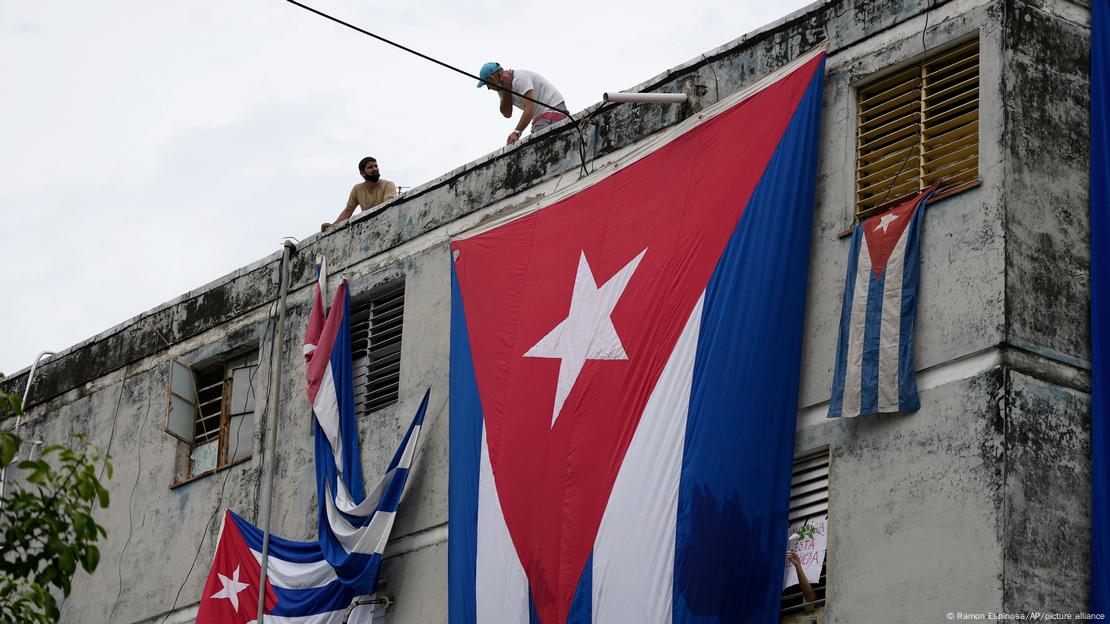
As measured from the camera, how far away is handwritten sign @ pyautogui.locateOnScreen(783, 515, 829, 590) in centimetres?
1459

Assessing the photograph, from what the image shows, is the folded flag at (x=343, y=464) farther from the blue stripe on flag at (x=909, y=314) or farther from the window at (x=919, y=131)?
the blue stripe on flag at (x=909, y=314)

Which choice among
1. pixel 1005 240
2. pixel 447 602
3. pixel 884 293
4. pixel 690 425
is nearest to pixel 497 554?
pixel 447 602

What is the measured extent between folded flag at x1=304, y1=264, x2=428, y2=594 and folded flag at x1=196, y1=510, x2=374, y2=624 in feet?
0.93

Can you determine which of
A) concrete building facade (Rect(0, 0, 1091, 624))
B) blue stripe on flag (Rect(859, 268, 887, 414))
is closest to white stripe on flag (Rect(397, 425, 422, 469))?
concrete building facade (Rect(0, 0, 1091, 624))

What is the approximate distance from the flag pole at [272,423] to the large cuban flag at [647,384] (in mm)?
2854

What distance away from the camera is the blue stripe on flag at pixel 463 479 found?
16.9 m

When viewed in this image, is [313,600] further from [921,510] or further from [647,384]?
[921,510]

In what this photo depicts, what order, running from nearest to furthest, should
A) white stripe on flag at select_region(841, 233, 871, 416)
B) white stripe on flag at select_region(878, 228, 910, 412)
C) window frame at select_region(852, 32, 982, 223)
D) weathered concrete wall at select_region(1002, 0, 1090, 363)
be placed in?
1. weathered concrete wall at select_region(1002, 0, 1090, 363)
2. white stripe on flag at select_region(878, 228, 910, 412)
3. white stripe on flag at select_region(841, 233, 871, 416)
4. window frame at select_region(852, 32, 982, 223)

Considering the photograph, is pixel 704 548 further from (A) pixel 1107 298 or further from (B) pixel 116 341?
(B) pixel 116 341

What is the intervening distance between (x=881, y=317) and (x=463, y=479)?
4578 mm

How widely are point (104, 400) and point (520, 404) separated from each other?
7972 millimetres

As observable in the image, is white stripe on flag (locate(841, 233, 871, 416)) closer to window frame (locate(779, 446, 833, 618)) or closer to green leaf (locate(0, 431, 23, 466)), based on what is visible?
window frame (locate(779, 446, 833, 618))

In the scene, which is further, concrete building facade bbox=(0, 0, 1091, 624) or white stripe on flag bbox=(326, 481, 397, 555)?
white stripe on flag bbox=(326, 481, 397, 555)

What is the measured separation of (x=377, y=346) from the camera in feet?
65.3
